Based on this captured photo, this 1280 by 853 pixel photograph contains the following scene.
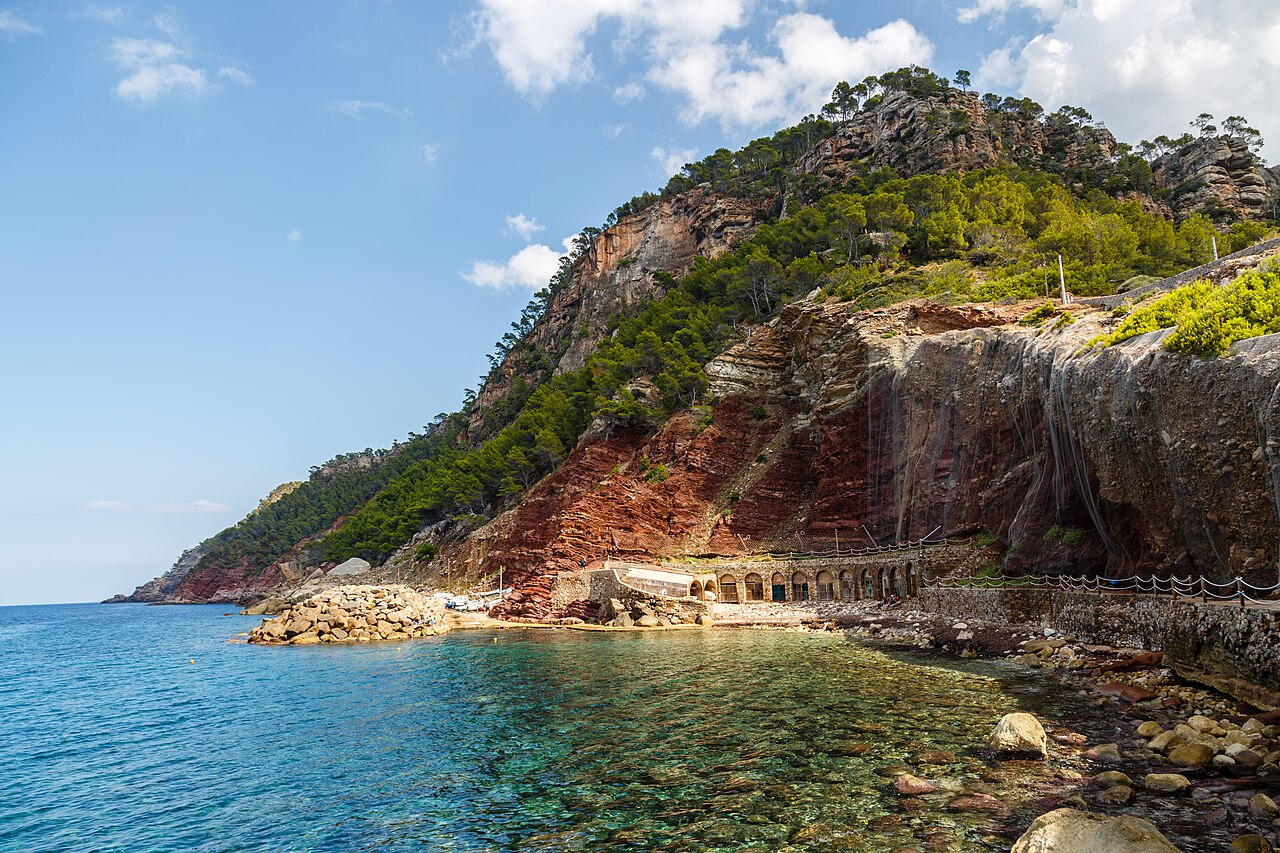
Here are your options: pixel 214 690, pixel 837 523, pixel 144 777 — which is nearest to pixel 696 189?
pixel 837 523

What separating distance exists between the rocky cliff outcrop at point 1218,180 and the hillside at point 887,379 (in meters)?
0.32

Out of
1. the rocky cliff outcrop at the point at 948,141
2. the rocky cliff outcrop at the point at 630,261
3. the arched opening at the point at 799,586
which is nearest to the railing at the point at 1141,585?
the arched opening at the point at 799,586

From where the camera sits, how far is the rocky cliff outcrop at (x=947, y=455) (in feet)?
58.7

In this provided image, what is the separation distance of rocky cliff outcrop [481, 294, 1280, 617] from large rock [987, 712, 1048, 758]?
343 inches

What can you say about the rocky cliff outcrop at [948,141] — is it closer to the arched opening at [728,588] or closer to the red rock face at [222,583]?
the arched opening at [728,588]

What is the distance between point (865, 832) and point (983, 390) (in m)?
34.4

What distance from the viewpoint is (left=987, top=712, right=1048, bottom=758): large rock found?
12.0m

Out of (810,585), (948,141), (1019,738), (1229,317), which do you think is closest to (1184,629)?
(1019,738)

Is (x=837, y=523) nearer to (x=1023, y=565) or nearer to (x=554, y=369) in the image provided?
(x=1023, y=565)

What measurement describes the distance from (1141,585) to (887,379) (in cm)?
2813

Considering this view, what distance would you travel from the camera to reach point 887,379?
1907 inches

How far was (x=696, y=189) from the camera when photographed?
11019 centimetres

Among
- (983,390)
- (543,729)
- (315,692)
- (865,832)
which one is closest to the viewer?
(865,832)

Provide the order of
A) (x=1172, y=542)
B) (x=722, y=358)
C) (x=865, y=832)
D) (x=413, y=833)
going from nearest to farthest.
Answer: (x=865, y=832) < (x=413, y=833) < (x=1172, y=542) < (x=722, y=358)
